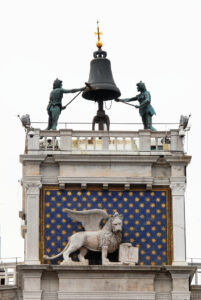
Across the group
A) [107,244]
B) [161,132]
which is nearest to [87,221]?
[107,244]

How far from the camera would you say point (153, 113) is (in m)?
45.2

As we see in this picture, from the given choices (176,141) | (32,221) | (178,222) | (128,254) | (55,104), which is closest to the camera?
(128,254)

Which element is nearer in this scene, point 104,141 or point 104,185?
point 104,185

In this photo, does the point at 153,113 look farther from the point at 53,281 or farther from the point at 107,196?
the point at 53,281

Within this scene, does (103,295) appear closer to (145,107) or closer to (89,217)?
(89,217)

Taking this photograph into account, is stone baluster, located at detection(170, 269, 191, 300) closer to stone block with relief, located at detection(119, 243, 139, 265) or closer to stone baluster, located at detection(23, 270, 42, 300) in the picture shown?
stone block with relief, located at detection(119, 243, 139, 265)

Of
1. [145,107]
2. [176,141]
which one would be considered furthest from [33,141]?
[176,141]

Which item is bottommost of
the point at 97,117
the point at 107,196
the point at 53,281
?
the point at 53,281

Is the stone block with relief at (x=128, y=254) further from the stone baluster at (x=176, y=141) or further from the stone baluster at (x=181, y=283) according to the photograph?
the stone baluster at (x=176, y=141)

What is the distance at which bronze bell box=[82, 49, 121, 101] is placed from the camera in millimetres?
45594

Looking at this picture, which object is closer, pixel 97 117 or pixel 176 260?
pixel 176 260

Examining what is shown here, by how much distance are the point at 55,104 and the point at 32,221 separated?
4308 millimetres

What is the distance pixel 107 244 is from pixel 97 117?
534 cm

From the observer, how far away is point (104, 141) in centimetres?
4397
